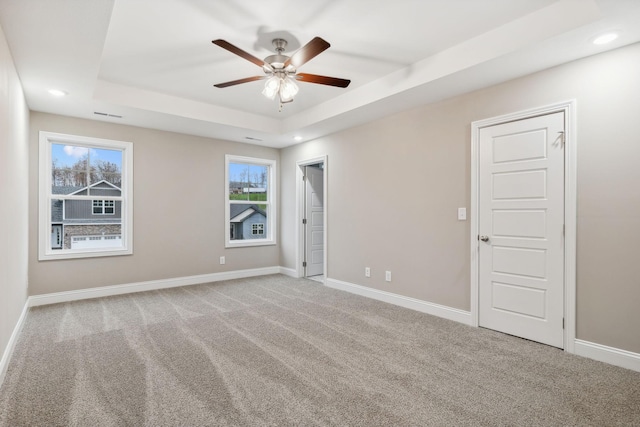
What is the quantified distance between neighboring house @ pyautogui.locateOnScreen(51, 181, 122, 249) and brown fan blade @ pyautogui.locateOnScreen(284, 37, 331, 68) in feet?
11.8

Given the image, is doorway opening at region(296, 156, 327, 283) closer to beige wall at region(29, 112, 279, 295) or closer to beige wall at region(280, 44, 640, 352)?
beige wall at region(280, 44, 640, 352)

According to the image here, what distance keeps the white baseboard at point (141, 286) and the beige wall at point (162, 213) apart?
7 cm

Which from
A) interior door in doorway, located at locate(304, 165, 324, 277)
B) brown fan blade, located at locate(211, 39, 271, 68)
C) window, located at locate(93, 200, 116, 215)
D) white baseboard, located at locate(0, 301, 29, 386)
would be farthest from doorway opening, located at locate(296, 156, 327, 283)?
white baseboard, located at locate(0, 301, 29, 386)

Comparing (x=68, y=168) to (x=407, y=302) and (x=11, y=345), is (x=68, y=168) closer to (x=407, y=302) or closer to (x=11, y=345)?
(x=11, y=345)

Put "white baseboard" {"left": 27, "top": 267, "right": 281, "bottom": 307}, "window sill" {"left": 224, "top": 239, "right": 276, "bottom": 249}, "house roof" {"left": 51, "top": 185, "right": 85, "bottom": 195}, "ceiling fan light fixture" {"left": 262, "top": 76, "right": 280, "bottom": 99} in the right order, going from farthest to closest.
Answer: "window sill" {"left": 224, "top": 239, "right": 276, "bottom": 249}, "house roof" {"left": 51, "top": 185, "right": 85, "bottom": 195}, "white baseboard" {"left": 27, "top": 267, "right": 281, "bottom": 307}, "ceiling fan light fixture" {"left": 262, "top": 76, "right": 280, "bottom": 99}

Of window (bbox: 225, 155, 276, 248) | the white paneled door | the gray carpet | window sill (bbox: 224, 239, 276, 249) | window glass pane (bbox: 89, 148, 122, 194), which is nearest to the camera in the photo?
the gray carpet

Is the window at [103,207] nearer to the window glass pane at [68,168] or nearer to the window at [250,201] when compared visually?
the window glass pane at [68,168]

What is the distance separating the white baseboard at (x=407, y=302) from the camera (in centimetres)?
358

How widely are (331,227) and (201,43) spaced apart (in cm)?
320

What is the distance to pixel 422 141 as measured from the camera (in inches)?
156

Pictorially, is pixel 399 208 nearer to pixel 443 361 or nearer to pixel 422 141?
pixel 422 141

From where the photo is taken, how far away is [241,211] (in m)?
6.13

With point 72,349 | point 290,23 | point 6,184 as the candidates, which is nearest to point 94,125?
point 6,184

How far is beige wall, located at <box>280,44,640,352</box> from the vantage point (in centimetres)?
254
